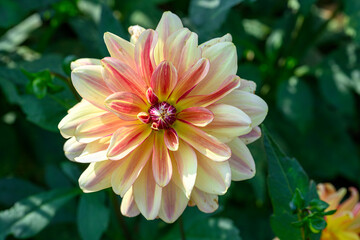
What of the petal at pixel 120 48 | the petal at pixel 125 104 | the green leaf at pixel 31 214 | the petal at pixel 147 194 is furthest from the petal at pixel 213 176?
the green leaf at pixel 31 214

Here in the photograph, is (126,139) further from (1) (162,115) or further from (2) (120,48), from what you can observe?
(2) (120,48)

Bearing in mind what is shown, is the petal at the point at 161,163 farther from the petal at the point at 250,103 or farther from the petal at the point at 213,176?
the petal at the point at 250,103

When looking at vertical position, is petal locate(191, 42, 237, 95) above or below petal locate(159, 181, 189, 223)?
above

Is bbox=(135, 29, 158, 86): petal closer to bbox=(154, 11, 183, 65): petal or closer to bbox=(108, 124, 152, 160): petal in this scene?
bbox=(154, 11, 183, 65): petal

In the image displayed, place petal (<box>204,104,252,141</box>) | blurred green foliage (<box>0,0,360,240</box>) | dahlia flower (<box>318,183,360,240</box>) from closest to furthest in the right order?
1. petal (<box>204,104,252,141</box>)
2. dahlia flower (<box>318,183,360,240</box>)
3. blurred green foliage (<box>0,0,360,240</box>)

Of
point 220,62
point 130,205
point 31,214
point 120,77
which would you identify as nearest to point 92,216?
point 31,214

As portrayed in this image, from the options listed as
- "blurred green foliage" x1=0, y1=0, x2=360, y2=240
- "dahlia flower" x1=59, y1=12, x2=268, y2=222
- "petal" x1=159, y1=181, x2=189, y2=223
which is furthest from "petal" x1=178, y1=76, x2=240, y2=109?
"blurred green foliage" x1=0, y1=0, x2=360, y2=240

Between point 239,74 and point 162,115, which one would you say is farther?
point 239,74
